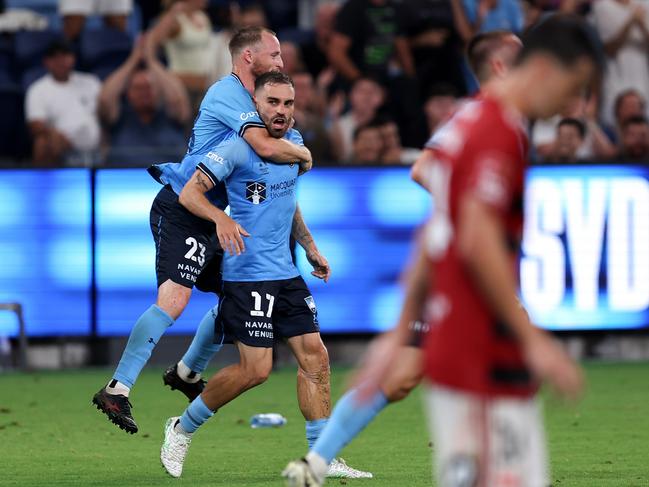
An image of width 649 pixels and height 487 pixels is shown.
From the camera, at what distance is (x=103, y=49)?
16734mm

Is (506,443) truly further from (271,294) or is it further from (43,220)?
(43,220)

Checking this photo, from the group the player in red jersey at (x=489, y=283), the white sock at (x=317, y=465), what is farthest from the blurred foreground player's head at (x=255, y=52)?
the player in red jersey at (x=489, y=283)

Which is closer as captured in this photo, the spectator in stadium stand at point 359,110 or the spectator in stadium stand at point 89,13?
the spectator in stadium stand at point 359,110

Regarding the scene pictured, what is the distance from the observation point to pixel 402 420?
10750 millimetres

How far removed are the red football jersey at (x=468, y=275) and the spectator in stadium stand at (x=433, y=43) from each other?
1293 cm

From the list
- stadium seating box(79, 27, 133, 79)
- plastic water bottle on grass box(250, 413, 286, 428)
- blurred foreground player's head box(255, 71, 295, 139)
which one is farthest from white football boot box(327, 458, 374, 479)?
stadium seating box(79, 27, 133, 79)

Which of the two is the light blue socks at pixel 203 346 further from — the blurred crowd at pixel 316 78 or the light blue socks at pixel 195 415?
the blurred crowd at pixel 316 78

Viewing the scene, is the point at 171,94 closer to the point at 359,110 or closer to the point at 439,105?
the point at 359,110

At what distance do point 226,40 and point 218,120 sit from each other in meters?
8.15

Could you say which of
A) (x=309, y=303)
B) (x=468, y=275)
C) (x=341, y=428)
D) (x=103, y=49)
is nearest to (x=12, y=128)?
(x=103, y=49)

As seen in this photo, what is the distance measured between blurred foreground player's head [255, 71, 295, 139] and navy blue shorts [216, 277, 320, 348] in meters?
0.84

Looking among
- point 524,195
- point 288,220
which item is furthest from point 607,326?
point 524,195

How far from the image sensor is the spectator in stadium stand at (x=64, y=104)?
15297 mm

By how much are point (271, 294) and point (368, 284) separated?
6384mm
